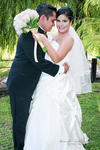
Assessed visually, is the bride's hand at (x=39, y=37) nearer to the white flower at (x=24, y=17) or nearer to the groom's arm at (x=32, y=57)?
the groom's arm at (x=32, y=57)

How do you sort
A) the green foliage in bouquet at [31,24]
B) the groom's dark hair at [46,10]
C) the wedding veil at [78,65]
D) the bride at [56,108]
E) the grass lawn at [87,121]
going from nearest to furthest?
the green foliage in bouquet at [31,24] → the groom's dark hair at [46,10] → the bride at [56,108] → the wedding veil at [78,65] → the grass lawn at [87,121]

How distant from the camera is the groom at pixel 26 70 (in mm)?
3123

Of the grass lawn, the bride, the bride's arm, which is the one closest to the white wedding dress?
the bride

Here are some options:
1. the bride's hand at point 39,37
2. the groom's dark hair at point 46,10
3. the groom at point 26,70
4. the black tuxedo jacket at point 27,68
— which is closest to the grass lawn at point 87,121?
the groom at point 26,70

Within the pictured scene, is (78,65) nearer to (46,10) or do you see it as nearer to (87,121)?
(46,10)

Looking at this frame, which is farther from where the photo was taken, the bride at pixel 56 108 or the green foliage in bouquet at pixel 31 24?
the bride at pixel 56 108

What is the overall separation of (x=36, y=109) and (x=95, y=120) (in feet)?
8.48

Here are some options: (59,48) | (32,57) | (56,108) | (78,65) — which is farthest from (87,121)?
(32,57)

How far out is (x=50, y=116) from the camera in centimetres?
335

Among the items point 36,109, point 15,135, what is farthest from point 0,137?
point 36,109

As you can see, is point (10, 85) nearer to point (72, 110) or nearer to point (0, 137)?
point (72, 110)

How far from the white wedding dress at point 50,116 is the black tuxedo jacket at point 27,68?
0.13 meters

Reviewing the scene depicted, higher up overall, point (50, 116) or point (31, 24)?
point (31, 24)

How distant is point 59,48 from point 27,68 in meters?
0.42
